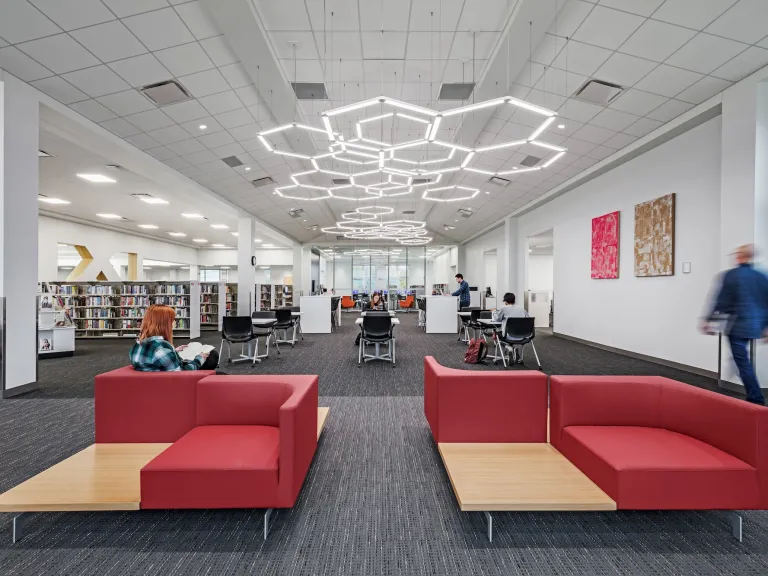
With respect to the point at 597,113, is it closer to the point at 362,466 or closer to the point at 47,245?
the point at 362,466

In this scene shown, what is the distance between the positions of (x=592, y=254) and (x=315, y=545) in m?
8.54

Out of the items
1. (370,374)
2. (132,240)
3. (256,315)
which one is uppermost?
(132,240)

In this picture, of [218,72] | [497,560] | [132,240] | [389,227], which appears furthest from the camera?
[132,240]

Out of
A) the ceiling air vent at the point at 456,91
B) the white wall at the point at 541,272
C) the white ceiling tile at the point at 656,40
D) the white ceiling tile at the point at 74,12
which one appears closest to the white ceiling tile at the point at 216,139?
the white ceiling tile at the point at 74,12

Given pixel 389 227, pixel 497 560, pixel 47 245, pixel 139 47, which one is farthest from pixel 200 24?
pixel 47 245

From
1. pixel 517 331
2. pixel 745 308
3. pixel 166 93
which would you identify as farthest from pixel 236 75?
pixel 745 308

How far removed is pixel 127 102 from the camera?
557 centimetres

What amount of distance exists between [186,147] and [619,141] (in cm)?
812

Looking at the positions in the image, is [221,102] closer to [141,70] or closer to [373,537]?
[141,70]

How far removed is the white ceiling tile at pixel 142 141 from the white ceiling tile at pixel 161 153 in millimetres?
139

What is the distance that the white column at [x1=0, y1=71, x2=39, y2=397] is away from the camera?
4531mm

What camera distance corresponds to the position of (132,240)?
16.2m

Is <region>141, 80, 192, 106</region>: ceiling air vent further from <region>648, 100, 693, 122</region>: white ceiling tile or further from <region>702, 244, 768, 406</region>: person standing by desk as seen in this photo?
<region>702, 244, 768, 406</region>: person standing by desk

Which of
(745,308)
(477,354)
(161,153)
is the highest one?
(161,153)
